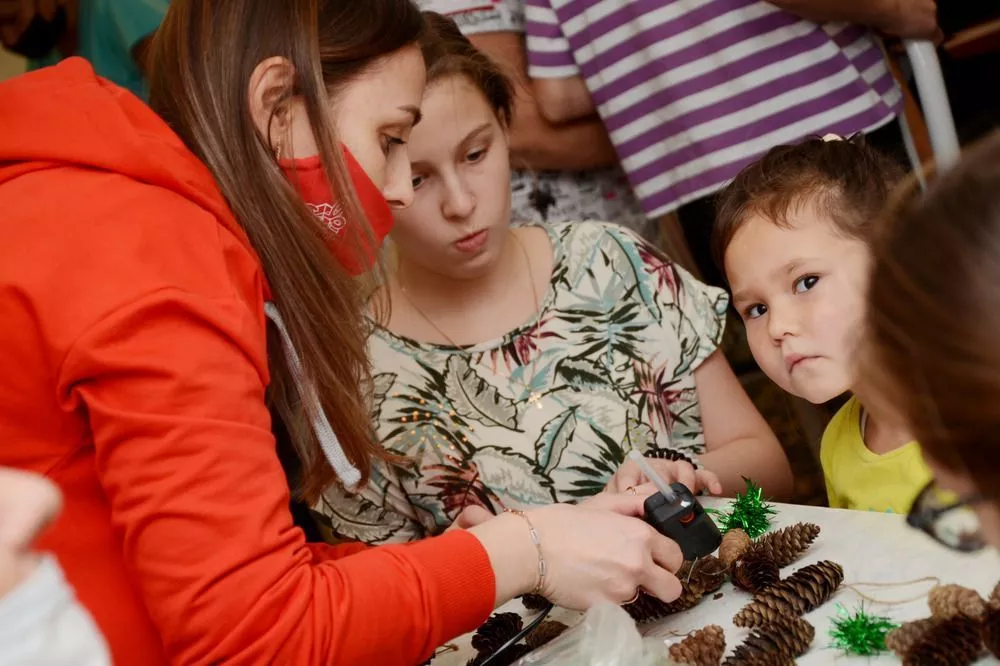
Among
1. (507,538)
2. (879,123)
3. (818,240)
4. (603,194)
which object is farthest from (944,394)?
(603,194)

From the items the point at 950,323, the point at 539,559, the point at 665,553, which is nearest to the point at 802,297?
the point at 665,553

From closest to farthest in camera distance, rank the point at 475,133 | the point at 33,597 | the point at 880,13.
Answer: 1. the point at 33,597
2. the point at 475,133
3. the point at 880,13

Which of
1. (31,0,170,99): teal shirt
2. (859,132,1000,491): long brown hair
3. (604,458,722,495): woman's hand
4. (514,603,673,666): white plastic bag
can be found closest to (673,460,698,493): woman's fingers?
(604,458,722,495): woman's hand

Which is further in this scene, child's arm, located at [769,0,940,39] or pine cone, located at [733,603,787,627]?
child's arm, located at [769,0,940,39]

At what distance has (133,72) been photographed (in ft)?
6.13

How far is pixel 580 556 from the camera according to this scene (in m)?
0.91

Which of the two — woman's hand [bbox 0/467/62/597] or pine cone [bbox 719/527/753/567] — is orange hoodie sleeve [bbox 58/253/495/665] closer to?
woman's hand [bbox 0/467/62/597]

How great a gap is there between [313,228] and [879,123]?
3.51 ft

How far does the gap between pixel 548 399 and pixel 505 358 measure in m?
0.09

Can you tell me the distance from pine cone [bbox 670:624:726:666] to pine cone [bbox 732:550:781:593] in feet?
0.29

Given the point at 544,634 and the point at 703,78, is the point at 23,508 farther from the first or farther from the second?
the point at 703,78

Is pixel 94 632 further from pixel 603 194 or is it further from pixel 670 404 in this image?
pixel 603 194

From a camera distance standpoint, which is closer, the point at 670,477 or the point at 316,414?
the point at 316,414

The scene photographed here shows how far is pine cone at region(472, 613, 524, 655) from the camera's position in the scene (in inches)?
37.9
